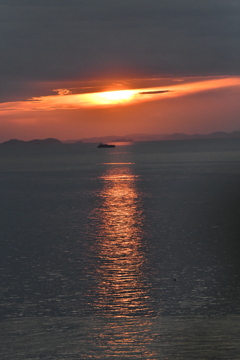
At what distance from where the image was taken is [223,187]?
10325cm

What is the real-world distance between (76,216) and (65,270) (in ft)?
97.2

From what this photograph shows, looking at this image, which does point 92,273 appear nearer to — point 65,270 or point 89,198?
point 65,270

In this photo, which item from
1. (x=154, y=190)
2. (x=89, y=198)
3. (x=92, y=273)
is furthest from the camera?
(x=154, y=190)

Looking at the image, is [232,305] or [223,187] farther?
[223,187]

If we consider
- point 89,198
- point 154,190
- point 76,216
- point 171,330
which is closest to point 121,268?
point 171,330

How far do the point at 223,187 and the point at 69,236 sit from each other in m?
58.1

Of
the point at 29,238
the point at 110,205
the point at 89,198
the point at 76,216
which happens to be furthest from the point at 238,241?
the point at 89,198

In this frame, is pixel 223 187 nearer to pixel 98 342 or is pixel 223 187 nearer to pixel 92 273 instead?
pixel 92 273

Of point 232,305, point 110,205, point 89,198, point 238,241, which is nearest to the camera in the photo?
point 232,305

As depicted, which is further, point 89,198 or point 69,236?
point 89,198

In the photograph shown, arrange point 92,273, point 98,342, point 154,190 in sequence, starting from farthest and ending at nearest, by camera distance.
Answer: point 154,190 → point 92,273 → point 98,342

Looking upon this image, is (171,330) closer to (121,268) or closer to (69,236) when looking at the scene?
(121,268)

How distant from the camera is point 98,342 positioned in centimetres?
2212

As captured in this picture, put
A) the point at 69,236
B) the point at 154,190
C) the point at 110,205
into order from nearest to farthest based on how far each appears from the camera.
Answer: the point at 69,236 < the point at 110,205 < the point at 154,190
